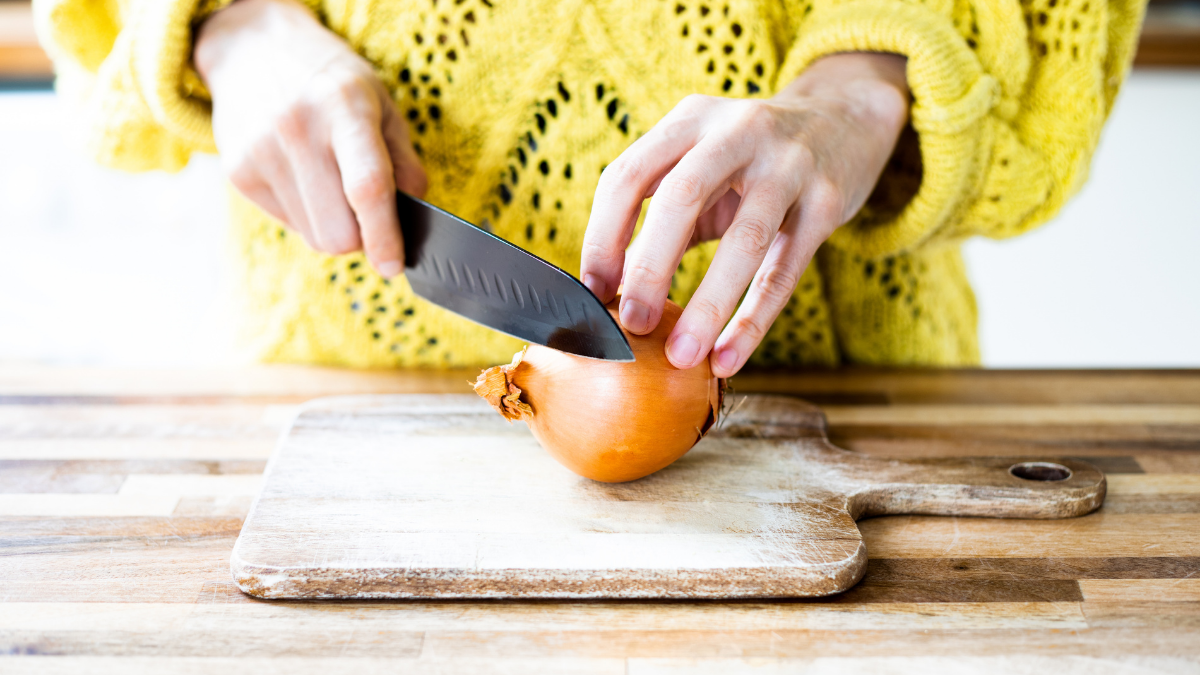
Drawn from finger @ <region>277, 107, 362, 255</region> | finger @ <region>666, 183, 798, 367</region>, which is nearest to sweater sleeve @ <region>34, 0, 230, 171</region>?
finger @ <region>277, 107, 362, 255</region>

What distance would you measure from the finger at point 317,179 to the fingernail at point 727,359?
0.44 meters

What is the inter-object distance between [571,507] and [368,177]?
396 mm

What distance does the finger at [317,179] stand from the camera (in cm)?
88

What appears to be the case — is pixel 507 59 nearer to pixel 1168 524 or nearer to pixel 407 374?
pixel 407 374

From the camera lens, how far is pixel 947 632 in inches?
26.9

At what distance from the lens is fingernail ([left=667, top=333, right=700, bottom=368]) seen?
2.43ft

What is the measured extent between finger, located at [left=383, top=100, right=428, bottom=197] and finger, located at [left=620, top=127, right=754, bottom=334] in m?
0.38

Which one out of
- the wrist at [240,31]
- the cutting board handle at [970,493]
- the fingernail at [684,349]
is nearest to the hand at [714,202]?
the fingernail at [684,349]

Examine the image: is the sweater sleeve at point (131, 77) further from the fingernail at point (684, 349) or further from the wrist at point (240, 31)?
the fingernail at point (684, 349)

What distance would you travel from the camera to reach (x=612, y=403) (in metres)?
0.77

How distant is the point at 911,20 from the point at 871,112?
124 mm

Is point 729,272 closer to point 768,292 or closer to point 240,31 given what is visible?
point 768,292

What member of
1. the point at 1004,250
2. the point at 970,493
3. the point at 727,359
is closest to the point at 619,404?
the point at 727,359

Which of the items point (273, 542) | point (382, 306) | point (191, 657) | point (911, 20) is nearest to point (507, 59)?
point (382, 306)
